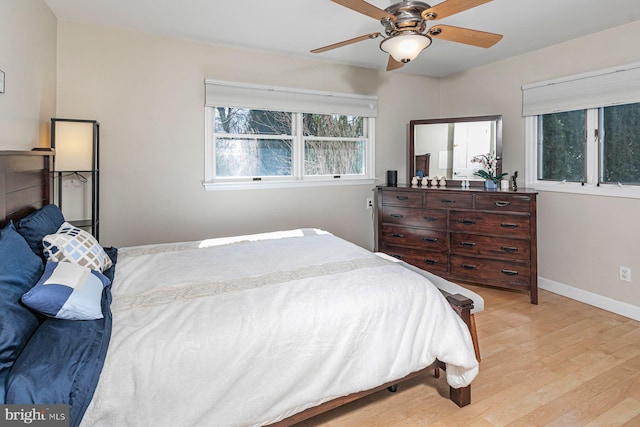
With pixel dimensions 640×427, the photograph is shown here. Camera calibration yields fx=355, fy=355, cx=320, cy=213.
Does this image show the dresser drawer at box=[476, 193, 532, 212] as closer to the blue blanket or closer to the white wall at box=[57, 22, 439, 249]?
the white wall at box=[57, 22, 439, 249]

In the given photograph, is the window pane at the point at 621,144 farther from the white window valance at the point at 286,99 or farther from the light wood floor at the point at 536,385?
the white window valance at the point at 286,99

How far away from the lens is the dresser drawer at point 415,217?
367cm

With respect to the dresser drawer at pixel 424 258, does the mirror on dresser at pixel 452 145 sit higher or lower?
higher

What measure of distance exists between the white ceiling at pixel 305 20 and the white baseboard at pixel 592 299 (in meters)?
2.13

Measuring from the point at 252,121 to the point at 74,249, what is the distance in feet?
7.41

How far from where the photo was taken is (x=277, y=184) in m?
3.70

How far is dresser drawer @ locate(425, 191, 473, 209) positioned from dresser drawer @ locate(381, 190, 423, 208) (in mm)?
90

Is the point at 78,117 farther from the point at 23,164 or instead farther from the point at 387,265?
the point at 387,265

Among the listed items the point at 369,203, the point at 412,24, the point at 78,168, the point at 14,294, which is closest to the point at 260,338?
the point at 14,294

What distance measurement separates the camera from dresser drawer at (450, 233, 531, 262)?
3246 mm

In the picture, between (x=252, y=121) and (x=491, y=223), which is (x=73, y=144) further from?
(x=491, y=223)

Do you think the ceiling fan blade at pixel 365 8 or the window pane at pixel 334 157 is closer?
the ceiling fan blade at pixel 365 8

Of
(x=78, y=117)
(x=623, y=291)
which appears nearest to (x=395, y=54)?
(x=78, y=117)

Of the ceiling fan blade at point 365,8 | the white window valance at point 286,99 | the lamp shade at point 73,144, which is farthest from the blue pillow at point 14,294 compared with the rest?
the white window valance at point 286,99
